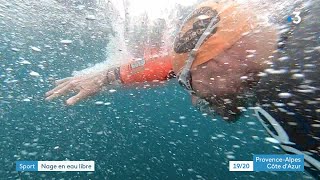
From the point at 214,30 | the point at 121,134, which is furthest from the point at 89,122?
the point at 214,30

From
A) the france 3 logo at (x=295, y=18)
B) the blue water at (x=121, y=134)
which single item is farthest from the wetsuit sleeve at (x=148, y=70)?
the blue water at (x=121, y=134)

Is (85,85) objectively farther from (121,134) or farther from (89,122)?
(121,134)

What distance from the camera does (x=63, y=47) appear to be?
1406cm

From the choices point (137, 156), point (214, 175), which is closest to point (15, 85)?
point (137, 156)

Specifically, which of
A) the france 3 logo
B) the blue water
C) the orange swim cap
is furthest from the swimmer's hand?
the blue water

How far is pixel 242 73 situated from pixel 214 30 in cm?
17

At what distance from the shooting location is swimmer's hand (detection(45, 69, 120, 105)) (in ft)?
5.57

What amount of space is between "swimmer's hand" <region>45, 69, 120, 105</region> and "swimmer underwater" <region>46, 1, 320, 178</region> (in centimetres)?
62

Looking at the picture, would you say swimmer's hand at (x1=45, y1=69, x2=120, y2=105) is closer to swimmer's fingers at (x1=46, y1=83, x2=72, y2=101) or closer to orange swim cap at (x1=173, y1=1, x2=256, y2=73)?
swimmer's fingers at (x1=46, y1=83, x2=72, y2=101)

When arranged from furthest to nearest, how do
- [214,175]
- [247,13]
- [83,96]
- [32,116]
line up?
[214,175] < [32,116] < [83,96] < [247,13]

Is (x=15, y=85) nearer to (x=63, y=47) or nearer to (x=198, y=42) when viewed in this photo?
(x=63, y=47)

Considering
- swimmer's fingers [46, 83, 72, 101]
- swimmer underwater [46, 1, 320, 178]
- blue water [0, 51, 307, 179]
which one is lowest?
swimmer underwater [46, 1, 320, 178]

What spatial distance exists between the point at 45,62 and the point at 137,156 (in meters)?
6.18

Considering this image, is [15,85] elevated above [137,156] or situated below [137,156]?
above
